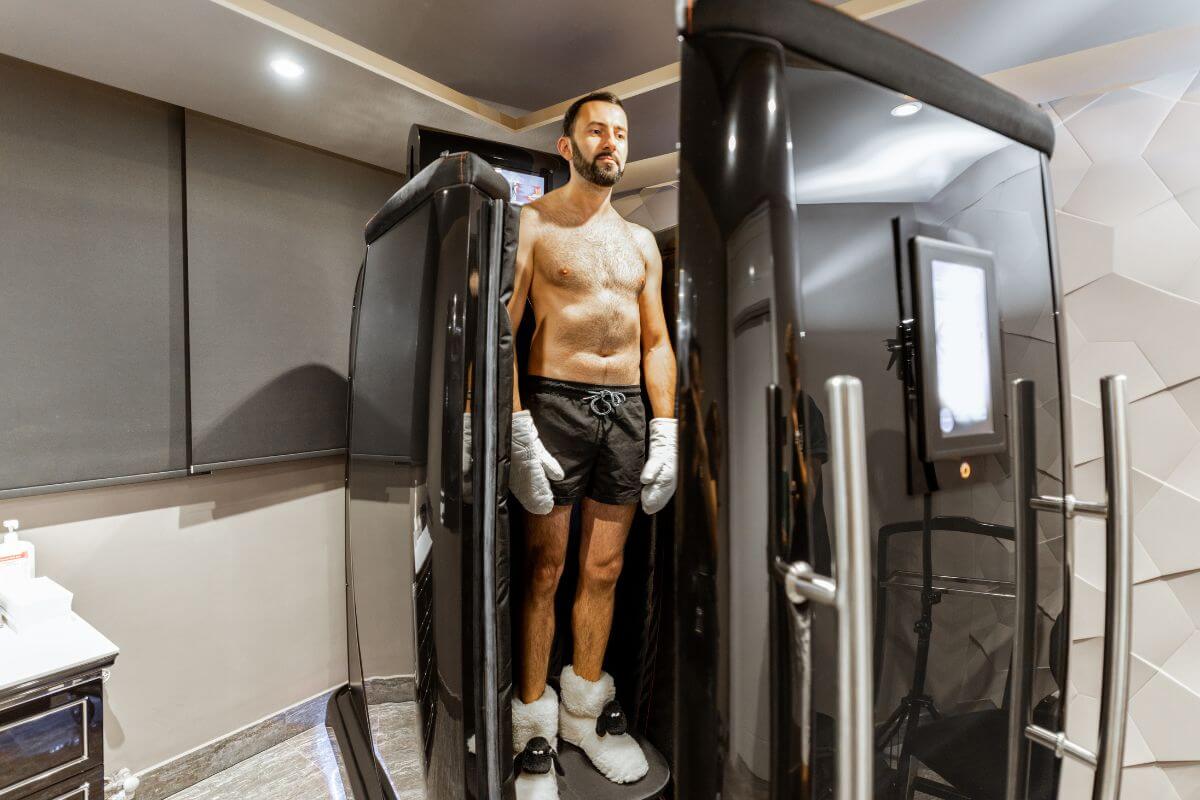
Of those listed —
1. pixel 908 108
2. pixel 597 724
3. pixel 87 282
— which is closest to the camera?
pixel 908 108

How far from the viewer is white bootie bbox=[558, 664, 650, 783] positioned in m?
1.51

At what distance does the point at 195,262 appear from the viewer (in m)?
2.26

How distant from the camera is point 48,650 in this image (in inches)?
62.3

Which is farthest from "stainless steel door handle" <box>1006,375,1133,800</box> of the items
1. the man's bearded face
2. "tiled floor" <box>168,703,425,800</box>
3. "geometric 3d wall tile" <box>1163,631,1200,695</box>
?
"tiled floor" <box>168,703,425,800</box>

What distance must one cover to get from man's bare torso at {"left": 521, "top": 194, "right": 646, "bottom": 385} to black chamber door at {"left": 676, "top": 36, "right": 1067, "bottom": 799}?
77 cm

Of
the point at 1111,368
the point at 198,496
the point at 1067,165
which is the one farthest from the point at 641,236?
the point at 198,496

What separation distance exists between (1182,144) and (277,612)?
12.4ft

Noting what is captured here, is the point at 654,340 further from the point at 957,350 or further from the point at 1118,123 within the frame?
the point at 1118,123

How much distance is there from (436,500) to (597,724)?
85 cm

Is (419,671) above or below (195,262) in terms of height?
below

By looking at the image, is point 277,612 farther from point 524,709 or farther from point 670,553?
point 670,553

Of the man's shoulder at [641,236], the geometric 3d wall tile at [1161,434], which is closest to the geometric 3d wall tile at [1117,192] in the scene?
the geometric 3d wall tile at [1161,434]

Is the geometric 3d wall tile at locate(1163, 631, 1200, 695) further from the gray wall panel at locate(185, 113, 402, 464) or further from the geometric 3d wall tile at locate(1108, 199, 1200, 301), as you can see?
the gray wall panel at locate(185, 113, 402, 464)

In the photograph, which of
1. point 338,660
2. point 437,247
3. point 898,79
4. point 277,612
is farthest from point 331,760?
point 898,79
